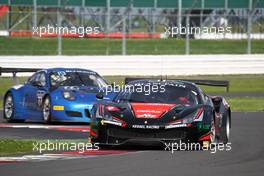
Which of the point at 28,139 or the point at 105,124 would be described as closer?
the point at 105,124

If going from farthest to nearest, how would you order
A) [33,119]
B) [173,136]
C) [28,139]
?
[33,119] → [28,139] → [173,136]

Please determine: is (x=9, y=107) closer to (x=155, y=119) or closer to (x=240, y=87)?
(x=155, y=119)

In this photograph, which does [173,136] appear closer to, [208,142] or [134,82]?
[208,142]

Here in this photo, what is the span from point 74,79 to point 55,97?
35.5 inches

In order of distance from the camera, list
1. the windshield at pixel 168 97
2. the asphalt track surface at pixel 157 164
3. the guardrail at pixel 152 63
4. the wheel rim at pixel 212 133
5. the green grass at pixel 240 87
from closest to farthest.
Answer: the asphalt track surface at pixel 157 164 < the wheel rim at pixel 212 133 < the windshield at pixel 168 97 < the green grass at pixel 240 87 < the guardrail at pixel 152 63

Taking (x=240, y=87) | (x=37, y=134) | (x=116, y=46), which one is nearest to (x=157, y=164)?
(x=37, y=134)

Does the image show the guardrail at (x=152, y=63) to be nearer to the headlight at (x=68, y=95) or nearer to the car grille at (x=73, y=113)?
the headlight at (x=68, y=95)

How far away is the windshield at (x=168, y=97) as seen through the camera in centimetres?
1403

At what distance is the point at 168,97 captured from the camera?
1416cm

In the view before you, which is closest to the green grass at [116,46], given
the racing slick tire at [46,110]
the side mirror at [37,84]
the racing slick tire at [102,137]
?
the side mirror at [37,84]

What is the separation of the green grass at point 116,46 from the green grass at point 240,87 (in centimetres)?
261

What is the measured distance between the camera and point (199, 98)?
1424cm

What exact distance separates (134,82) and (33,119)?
16.2 ft

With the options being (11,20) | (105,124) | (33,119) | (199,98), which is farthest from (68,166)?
(11,20)
